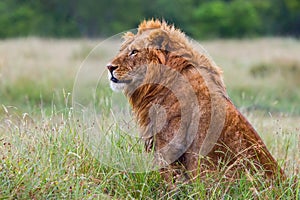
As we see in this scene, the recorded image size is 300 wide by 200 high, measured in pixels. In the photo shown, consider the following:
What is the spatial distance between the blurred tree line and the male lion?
26114 mm

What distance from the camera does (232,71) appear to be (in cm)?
1591

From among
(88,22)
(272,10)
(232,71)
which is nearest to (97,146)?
(232,71)

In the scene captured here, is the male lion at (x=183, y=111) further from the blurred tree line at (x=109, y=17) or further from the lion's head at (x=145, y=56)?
the blurred tree line at (x=109, y=17)

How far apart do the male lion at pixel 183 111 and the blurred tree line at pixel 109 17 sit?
26114 millimetres

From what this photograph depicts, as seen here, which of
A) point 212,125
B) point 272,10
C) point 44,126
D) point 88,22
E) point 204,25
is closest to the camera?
point 212,125

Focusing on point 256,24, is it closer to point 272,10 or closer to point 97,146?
point 272,10

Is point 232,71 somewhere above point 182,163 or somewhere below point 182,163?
below

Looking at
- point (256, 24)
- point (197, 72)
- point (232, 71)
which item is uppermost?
point (197, 72)

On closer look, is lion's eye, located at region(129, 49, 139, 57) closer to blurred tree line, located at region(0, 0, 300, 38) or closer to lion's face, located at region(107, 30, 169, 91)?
lion's face, located at region(107, 30, 169, 91)

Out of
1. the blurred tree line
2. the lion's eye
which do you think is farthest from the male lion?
the blurred tree line

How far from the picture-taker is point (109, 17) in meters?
36.0

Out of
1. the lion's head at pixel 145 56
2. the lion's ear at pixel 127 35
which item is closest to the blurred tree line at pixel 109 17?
the lion's ear at pixel 127 35

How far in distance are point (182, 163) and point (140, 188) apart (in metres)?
0.34

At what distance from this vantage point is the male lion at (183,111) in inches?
193
